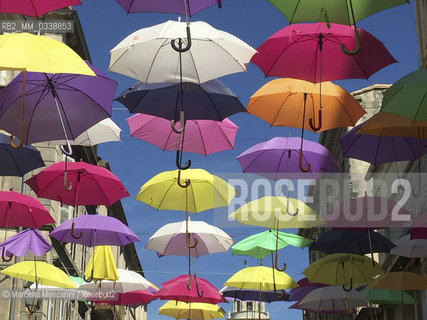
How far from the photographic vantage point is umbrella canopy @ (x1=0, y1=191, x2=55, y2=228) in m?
13.9

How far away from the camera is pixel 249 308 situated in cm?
8944

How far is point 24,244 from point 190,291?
12.3ft

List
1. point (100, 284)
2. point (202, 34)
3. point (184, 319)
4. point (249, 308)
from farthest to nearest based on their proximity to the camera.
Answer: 1. point (249, 308)
2. point (184, 319)
3. point (100, 284)
4. point (202, 34)

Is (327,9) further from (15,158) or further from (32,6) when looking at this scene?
(15,158)

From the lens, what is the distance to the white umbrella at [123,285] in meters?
17.8

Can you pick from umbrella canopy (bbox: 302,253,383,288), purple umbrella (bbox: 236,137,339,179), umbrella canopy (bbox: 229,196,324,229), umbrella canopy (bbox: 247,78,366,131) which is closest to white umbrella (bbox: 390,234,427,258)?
umbrella canopy (bbox: 302,253,383,288)

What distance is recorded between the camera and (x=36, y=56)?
31.1 feet

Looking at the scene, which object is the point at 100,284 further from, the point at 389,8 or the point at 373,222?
the point at 389,8

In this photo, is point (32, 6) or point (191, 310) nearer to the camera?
point (32, 6)

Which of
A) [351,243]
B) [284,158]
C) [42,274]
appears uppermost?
[284,158]

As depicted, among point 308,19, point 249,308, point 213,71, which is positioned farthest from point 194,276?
point 249,308

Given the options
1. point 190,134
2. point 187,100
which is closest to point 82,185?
point 190,134

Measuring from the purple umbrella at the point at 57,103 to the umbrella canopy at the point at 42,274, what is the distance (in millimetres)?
4769

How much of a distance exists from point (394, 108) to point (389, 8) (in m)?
1.32
